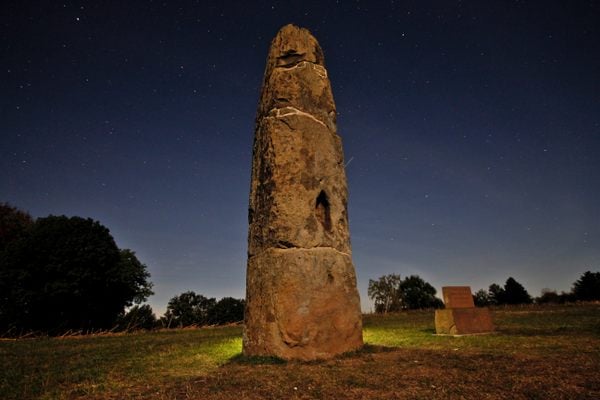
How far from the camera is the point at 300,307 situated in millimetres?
7395

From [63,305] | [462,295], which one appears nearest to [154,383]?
[462,295]

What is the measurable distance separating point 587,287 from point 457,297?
1095 inches

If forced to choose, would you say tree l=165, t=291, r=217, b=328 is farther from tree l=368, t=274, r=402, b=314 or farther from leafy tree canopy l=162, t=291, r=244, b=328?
tree l=368, t=274, r=402, b=314

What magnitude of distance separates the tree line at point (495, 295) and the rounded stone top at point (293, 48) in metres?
21.7

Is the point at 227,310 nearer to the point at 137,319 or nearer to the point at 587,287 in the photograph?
the point at 137,319

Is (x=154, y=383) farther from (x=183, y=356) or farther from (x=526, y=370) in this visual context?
(x=526, y=370)

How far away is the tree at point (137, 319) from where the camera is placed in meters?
24.4

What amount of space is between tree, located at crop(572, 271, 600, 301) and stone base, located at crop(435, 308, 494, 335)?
84.8ft

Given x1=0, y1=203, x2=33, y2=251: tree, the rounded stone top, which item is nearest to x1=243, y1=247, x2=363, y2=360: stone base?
the rounded stone top

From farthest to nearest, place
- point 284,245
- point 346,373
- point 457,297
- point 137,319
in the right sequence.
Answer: point 137,319
point 457,297
point 284,245
point 346,373

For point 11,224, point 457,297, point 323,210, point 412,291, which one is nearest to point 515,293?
point 412,291

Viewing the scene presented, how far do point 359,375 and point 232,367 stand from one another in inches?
96.8

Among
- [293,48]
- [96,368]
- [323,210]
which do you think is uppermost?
[293,48]

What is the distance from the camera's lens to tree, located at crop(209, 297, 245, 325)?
43.6m
